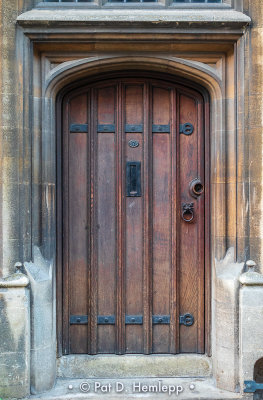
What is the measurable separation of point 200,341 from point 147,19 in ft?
9.68

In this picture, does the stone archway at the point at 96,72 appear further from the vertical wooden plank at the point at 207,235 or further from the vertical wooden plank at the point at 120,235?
the vertical wooden plank at the point at 120,235

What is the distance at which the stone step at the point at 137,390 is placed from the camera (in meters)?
3.62

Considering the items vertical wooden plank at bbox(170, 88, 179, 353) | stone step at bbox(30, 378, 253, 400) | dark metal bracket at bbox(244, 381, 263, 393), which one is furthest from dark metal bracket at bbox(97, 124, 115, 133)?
dark metal bracket at bbox(244, 381, 263, 393)

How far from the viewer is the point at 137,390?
12.2ft

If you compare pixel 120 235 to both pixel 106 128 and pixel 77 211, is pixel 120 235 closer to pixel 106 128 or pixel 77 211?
pixel 77 211

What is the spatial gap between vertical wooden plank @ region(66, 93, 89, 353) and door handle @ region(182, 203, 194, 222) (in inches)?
36.5

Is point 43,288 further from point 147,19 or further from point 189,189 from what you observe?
point 147,19

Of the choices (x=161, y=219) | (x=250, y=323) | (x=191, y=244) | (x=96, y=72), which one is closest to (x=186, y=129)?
(x=161, y=219)

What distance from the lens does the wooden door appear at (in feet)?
13.1

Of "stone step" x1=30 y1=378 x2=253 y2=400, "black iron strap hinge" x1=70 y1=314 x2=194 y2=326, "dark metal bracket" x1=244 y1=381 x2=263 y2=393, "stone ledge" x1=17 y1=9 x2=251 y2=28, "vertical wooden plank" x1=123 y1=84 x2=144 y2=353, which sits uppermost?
"stone ledge" x1=17 y1=9 x2=251 y2=28

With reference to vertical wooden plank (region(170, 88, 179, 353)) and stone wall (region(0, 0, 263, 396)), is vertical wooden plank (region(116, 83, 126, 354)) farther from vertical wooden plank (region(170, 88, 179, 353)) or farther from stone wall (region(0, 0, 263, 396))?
stone wall (region(0, 0, 263, 396))

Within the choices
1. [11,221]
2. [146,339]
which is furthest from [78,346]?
[11,221]

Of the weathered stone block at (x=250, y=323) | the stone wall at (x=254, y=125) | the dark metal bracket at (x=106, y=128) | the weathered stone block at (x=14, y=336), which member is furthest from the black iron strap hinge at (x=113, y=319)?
the dark metal bracket at (x=106, y=128)

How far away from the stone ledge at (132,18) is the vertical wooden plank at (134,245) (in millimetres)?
649
